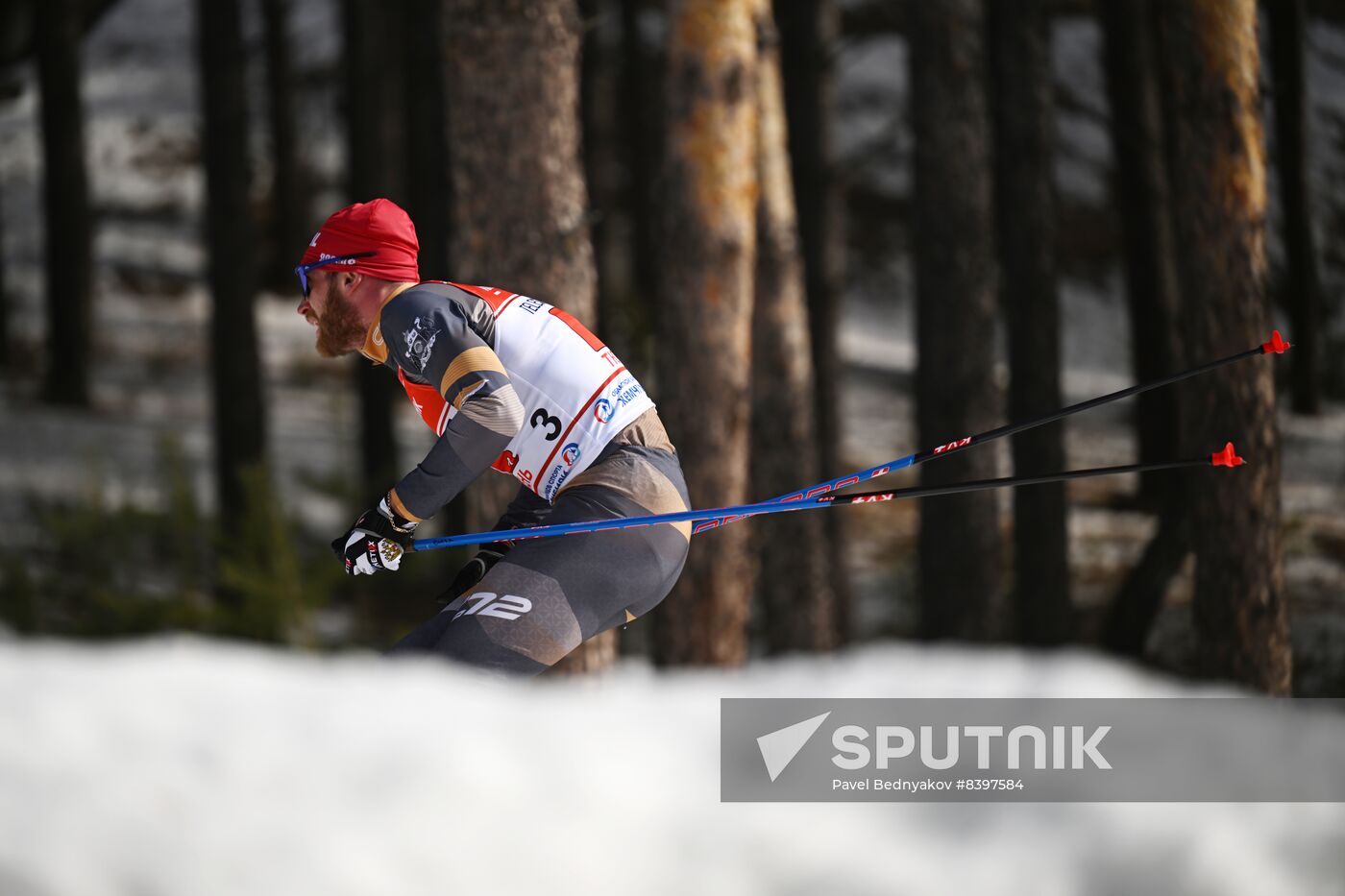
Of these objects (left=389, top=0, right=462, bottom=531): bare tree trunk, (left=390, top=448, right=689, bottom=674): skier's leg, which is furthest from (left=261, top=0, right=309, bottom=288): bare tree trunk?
(left=390, top=448, right=689, bottom=674): skier's leg

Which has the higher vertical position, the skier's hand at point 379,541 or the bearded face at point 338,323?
the bearded face at point 338,323

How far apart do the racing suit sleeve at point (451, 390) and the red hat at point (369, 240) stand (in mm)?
170

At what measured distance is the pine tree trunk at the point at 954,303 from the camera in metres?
9.30

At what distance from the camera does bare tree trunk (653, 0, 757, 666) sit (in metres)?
7.52

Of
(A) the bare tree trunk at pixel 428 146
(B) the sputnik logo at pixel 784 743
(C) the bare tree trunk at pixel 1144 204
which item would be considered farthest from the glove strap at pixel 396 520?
(C) the bare tree trunk at pixel 1144 204

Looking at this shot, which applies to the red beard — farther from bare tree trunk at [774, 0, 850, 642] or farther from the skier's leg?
bare tree trunk at [774, 0, 850, 642]

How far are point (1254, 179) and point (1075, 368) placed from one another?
733 inches

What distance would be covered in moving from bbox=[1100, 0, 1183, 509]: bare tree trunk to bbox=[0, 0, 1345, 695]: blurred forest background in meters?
0.03

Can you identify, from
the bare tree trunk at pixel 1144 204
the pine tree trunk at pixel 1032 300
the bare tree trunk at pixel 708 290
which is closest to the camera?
the bare tree trunk at pixel 708 290

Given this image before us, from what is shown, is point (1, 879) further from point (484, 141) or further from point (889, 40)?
point (889, 40)

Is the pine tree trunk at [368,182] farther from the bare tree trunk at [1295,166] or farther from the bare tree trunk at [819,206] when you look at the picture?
the bare tree trunk at [1295,166]

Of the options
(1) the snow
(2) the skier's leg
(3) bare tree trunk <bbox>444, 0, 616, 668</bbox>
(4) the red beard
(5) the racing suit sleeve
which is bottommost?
(1) the snow

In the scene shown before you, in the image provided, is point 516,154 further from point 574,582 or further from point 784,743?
point 784,743

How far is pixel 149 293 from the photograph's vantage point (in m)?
22.4
